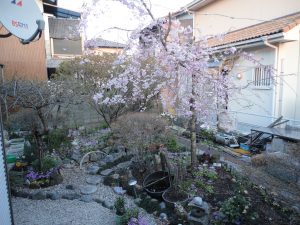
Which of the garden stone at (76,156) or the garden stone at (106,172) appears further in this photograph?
the garden stone at (76,156)

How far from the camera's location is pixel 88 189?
509 centimetres

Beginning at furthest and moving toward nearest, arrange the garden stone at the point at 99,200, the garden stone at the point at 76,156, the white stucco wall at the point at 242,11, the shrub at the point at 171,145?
1. the white stucco wall at the point at 242,11
2. the shrub at the point at 171,145
3. the garden stone at the point at 76,156
4. the garden stone at the point at 99,200

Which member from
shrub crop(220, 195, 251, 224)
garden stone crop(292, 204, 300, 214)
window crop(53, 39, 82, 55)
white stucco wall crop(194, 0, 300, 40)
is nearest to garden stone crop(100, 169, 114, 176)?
shrub crop(220, 195, 251, 224)

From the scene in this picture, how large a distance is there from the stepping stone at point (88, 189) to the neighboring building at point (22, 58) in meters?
8.87

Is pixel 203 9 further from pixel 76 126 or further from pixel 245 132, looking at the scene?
pixel 76 126

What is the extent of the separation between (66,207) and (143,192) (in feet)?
4.72

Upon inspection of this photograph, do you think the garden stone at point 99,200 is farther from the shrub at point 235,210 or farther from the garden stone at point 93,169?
the shrub at point 235,210

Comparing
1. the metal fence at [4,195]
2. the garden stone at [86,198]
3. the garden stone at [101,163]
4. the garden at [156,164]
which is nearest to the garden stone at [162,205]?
the garden at [156,164]

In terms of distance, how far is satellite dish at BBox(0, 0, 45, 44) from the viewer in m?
2.90

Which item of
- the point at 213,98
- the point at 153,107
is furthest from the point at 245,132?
the point at 213,98

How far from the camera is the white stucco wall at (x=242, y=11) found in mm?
8922

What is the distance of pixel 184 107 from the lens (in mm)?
5598

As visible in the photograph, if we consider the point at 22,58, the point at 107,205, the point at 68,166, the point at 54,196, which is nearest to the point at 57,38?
the point at 22,58

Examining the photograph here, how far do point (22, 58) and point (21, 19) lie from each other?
37.8 ft
